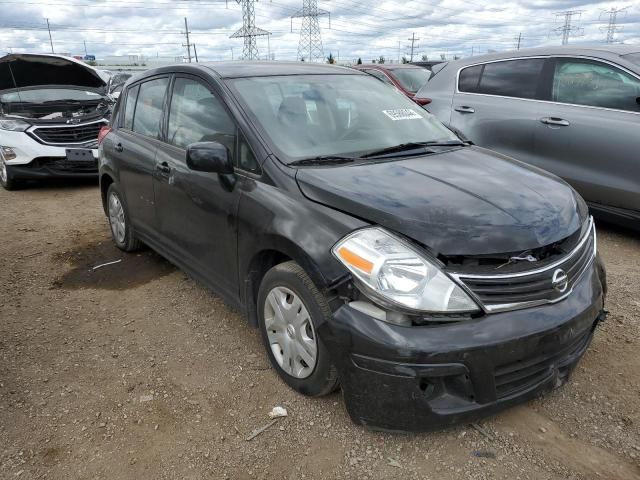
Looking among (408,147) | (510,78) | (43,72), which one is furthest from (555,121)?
(43,72)

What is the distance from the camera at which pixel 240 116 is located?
2941 millimetres

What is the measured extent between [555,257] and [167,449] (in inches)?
76.7

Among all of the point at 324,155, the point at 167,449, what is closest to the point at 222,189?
the point at 324,155

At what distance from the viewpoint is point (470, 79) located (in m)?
5.83

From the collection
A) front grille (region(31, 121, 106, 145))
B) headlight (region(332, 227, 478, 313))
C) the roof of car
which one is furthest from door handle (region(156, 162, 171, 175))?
front grille (region(31, 121, 106, 145))

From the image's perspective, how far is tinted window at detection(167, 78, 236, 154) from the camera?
307 cm

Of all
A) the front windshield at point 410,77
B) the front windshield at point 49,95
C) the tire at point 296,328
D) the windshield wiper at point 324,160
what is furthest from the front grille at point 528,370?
the front windshield at point 410,77

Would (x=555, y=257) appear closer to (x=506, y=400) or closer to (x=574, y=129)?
(x=506, y=400)

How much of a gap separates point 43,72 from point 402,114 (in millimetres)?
7135

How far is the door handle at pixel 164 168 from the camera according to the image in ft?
11.7

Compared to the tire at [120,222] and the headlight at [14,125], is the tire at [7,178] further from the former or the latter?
the tire at [120,222]

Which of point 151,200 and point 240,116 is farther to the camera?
point 151,200

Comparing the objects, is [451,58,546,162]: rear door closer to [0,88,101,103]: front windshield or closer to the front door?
the front door

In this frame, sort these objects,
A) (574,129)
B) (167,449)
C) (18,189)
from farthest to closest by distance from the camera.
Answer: (18,189), (574,129), (167,449)
